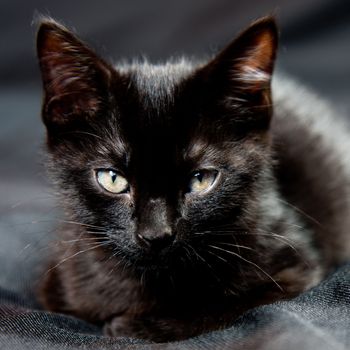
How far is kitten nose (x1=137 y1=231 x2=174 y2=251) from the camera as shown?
3.05ft

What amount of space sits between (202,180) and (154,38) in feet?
3.23

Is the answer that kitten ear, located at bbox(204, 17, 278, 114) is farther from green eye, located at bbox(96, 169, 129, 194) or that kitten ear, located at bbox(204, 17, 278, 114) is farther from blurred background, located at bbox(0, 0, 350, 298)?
blurred background, located at bbox(0, 0, 350, 298)

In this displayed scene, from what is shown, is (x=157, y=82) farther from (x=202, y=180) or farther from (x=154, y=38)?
(x=154, y=38)

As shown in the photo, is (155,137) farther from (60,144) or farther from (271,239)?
(271,239)

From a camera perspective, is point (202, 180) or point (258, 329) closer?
point (258, 329)

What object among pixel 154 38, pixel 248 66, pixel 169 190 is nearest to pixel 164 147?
pixel 169 190

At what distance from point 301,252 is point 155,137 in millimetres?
349

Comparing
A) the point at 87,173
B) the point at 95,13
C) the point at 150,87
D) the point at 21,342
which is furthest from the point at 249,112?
the point at 95,13

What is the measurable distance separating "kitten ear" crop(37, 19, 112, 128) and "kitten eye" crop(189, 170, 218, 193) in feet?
0.63

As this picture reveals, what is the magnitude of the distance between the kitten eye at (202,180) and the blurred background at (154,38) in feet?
2.89

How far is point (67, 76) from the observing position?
3.49 feet

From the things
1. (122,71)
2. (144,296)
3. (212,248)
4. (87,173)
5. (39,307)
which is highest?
(122,71)

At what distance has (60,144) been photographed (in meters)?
1.10

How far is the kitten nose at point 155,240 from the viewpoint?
93 centimetres
